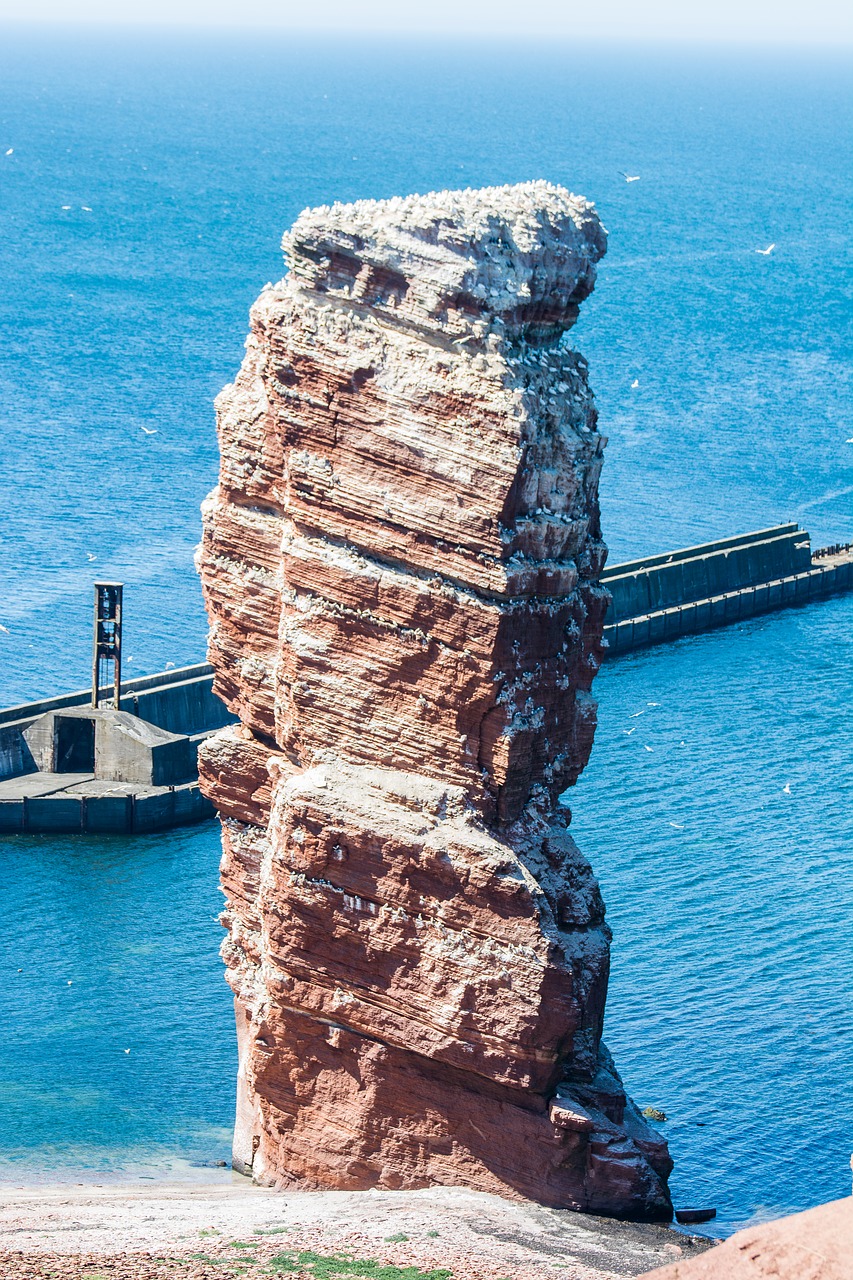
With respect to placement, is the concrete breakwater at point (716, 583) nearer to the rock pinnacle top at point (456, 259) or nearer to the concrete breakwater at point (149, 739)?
the concrete breakwater at point (149, 739)

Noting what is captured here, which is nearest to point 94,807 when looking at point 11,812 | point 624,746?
point 11,812

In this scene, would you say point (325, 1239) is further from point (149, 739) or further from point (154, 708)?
point (154, 708)

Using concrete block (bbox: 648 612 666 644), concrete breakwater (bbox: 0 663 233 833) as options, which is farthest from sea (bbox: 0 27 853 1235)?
concrete breakwater (bbox: 0 663 233 833)

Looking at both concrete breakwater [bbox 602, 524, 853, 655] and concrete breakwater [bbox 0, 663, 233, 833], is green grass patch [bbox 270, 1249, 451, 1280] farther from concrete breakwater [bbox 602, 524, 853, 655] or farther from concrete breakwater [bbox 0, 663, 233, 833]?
concrete breakwater [bbox 602, 524, 853, 655]

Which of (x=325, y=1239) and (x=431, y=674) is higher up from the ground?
(x=431, y=674)

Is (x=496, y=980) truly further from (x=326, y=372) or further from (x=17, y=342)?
(x=17, y=342)

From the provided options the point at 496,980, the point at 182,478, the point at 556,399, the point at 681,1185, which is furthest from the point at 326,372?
the point at 182,478
